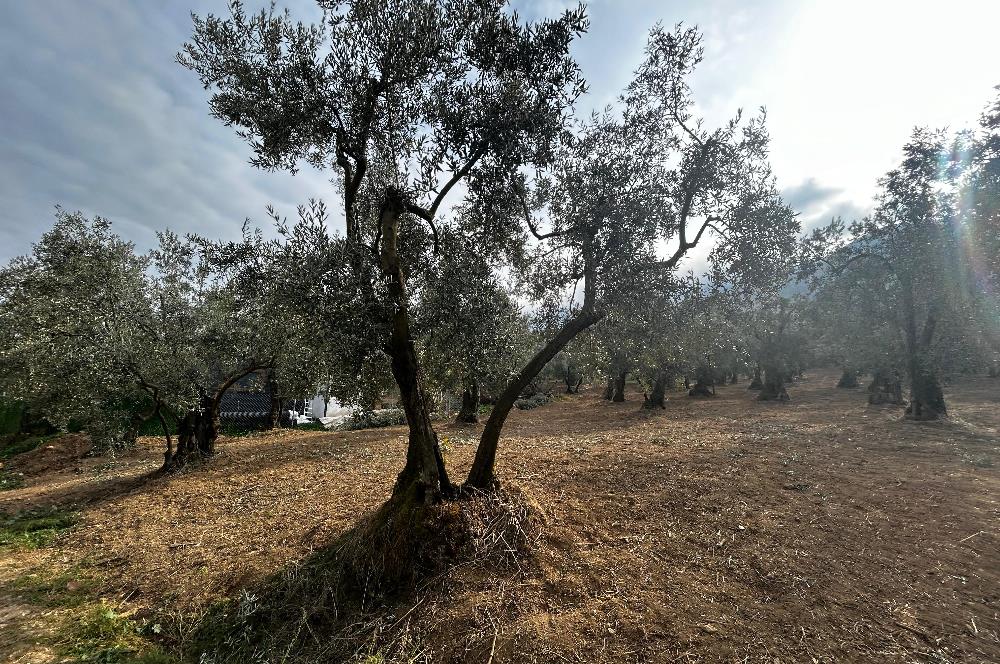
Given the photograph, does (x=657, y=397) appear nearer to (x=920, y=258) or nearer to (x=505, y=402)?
(x=920, y=258)

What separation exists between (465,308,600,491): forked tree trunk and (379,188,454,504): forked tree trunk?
66 cm

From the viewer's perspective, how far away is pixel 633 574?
284 inches

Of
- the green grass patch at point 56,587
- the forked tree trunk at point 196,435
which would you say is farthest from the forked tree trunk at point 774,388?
the green grass patch at point 56,587

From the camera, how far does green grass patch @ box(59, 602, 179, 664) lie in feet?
21.1

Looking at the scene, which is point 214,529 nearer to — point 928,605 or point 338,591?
point 338,591

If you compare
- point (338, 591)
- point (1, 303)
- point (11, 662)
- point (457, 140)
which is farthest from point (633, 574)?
point (1, 303)

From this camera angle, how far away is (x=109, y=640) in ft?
22.3

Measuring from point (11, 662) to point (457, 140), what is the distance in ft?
34.2

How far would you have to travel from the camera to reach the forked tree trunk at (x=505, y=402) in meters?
8.60

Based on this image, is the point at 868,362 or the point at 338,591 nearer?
the point at 338,591

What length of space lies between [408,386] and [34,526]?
12.0 metres

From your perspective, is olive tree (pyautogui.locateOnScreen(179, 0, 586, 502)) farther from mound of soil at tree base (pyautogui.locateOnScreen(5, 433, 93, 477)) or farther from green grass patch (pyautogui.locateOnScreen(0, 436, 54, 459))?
green grass patch (pyautogui.locateOnScreen(0, 436, 54, 459))

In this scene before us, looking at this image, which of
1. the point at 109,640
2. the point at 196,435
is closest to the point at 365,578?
the point at 109,640

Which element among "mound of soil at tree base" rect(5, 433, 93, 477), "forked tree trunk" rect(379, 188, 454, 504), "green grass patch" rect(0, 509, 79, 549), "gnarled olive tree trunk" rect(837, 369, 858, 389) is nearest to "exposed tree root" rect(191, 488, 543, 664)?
"forked tree trunk" rect(379, 188, 454, 504)
